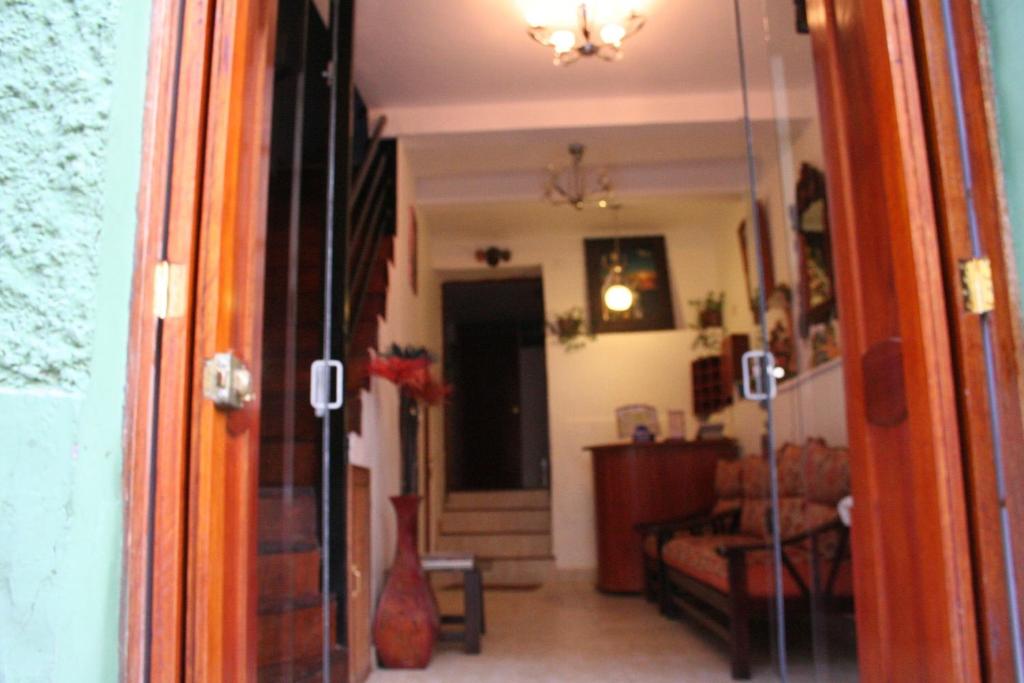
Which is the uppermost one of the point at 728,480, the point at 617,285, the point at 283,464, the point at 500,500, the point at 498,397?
the point at 617,285

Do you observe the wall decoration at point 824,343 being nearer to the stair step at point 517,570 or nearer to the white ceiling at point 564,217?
the white ceiling at point 564,217

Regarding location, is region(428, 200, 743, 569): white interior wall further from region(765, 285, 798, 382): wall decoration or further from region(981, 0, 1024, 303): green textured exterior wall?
region(981, 0, 1024, 303): green textured exterior wall

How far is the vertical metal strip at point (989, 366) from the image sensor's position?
1.33 metres

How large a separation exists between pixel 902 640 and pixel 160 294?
1409mm

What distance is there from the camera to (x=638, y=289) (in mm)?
8086

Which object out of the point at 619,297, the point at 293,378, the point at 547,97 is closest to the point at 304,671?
the point at 293,378

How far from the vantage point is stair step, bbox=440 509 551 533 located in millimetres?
8656

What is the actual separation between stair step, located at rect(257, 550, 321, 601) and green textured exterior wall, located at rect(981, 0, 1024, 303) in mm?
1977

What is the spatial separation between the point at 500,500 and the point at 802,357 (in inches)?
226

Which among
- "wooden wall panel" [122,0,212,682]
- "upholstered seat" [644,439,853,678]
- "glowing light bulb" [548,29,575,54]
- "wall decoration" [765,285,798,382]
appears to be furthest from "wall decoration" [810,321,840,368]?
"wooden wall panel" [122,0,212,682]

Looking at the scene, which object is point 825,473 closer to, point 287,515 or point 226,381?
point 287,515

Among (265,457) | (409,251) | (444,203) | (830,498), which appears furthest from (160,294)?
(444,203)

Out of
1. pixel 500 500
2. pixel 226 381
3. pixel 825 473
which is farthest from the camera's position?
pixel 500 500

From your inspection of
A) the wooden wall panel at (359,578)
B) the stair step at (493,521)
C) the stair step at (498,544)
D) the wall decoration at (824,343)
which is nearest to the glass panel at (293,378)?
the wooden wall panel at (359,578)
